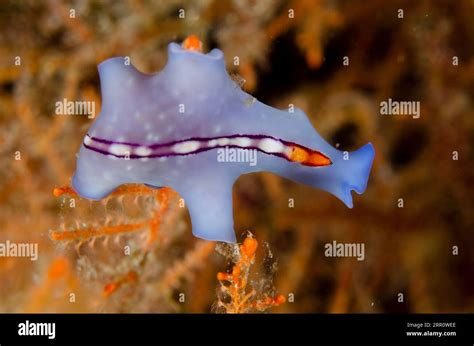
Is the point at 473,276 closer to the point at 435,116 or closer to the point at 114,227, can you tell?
the point at 435,116

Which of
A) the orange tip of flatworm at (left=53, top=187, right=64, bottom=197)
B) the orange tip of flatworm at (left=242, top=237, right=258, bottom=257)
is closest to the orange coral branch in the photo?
the orange tip of flatworm at (left=53, top=187, right=64, bottom=197)

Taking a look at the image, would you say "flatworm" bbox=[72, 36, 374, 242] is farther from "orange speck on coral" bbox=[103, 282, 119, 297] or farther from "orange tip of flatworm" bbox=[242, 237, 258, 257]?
"orange speck on coral" bbox=[103, 282, 119, 297]

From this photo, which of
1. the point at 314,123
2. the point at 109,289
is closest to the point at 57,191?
the point at 109,289

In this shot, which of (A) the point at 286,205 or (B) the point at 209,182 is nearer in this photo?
(B) the point at 209,182

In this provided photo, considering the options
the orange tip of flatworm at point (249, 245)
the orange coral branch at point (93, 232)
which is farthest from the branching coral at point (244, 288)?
the orange coral branch at point (93, 232)

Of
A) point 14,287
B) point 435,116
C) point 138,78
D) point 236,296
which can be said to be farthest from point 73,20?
point 435,116
